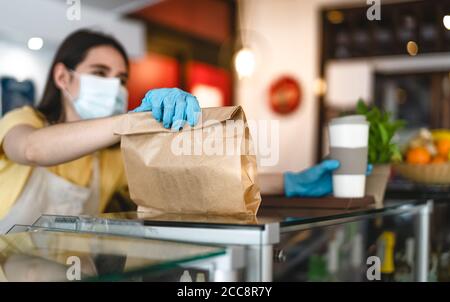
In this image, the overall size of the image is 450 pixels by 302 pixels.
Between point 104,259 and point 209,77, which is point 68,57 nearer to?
point 104,259

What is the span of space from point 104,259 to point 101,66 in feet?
3.99

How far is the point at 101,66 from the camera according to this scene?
1907 mm

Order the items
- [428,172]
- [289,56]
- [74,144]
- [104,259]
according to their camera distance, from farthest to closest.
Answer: [289,56]
[428,172]
[74,144]
[104,259]

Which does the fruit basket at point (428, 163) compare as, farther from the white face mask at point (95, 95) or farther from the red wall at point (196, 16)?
the red wall at point (196, 16)

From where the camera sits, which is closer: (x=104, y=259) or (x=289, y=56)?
(x=104, y=259)

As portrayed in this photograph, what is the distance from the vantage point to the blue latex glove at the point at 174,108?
1.03 meters

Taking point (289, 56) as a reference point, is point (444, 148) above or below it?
below

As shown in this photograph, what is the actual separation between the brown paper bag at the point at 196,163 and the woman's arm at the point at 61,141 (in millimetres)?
102

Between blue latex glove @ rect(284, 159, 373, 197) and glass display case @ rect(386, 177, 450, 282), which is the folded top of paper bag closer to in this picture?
blue latex glove @ rect(284, 159, 373, 197)

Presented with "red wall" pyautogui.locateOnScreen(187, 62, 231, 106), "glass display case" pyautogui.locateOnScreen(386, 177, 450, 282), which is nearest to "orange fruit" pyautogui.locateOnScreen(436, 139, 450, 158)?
"glass display case" pyautogui.locateOnScreen(386, 177, 450, 282)

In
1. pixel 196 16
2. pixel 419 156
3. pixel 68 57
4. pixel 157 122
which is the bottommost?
pixel 419 156

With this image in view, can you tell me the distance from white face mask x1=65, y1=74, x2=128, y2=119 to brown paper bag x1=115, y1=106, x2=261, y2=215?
0.82 metres

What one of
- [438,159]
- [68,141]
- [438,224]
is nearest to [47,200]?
[68,141]
